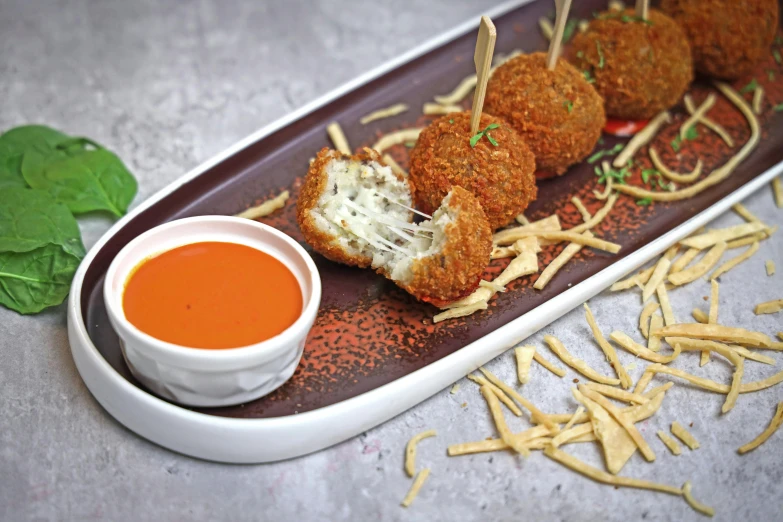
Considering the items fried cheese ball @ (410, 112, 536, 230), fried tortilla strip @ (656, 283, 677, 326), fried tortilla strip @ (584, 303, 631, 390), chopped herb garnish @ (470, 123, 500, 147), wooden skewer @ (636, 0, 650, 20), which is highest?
wooden skewer @ (636, 0, 650, 20)

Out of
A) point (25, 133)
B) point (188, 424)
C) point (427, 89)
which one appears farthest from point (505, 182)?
point (25, 133)

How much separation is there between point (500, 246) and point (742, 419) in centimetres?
125

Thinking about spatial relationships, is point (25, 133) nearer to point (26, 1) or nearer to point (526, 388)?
point (26, 1)

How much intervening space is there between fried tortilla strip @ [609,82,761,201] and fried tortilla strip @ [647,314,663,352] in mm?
766

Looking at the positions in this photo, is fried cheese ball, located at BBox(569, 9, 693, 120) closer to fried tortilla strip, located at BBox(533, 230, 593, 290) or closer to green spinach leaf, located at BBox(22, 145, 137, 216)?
fried tortilla strip, located at BBox(533, 230, 593, 290)

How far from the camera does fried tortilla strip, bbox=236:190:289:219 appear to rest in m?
3.53

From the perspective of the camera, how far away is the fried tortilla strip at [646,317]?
3.37m

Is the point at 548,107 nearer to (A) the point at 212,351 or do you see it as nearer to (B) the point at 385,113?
(B) the point at 385,113

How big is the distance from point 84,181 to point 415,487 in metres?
2.15

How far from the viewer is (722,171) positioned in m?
4.05

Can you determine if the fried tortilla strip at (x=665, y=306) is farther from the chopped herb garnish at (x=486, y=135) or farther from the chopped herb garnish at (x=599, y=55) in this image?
the chopped herb garnish at (x=599, y=55)

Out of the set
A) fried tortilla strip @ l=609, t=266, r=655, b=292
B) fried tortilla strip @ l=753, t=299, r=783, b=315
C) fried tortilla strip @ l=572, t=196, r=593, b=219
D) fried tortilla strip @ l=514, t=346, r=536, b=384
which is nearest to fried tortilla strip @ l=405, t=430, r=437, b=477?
fried tortilla strip @ l=514, t=346, r=536, b=384

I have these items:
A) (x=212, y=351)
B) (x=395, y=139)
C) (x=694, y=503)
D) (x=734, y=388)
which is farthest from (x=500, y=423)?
(x=395, y=139)

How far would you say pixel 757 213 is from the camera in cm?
411
